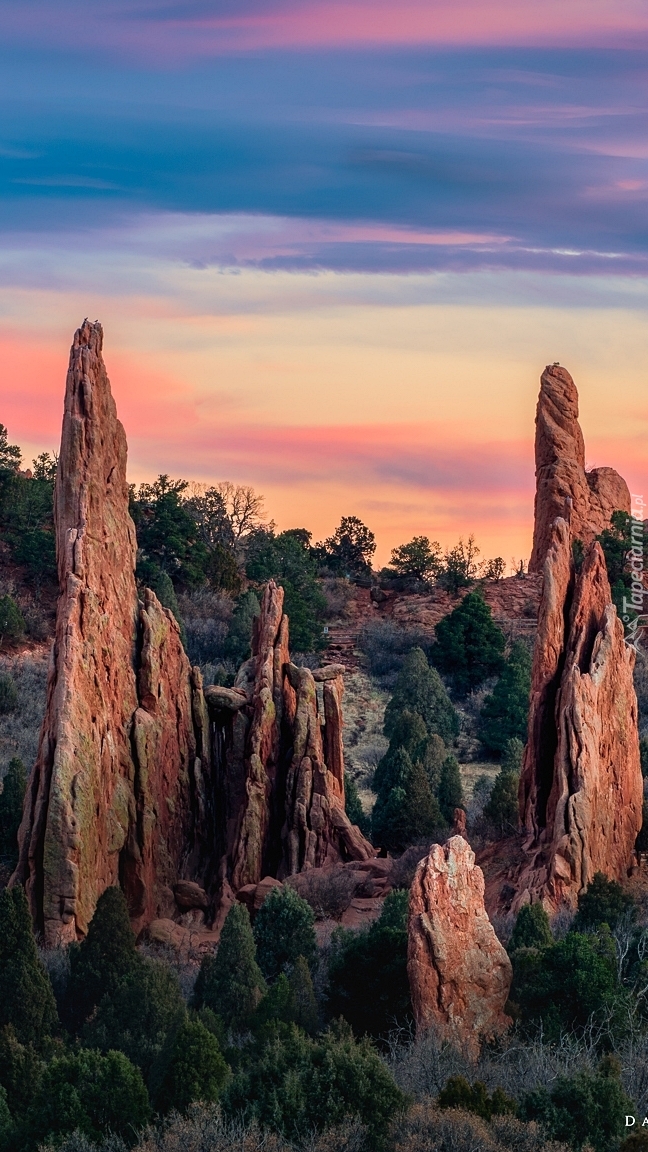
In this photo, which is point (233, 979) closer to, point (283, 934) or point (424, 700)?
point (283, 934)

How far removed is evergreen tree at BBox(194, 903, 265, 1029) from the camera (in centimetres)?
3625

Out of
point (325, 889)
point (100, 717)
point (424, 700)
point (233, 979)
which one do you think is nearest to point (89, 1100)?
point (233, 979)

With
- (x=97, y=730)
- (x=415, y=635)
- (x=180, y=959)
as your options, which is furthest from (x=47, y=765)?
(x=415, y=635)

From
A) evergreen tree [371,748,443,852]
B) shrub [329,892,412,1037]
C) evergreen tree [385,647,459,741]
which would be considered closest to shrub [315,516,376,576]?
evergreen tree [385,647,459,741]

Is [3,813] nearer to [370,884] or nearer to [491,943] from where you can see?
[370,884]

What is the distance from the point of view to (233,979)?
120 ft

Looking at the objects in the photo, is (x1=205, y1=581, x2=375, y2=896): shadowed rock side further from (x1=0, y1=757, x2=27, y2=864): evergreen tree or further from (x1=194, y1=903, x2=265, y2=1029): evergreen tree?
(x1=194, y1=903, x2=265, y2=1029): evergreen tree

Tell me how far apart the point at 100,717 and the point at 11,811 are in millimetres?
6575

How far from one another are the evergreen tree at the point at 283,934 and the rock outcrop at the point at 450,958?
6.19 m

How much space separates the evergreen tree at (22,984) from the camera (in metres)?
34.8

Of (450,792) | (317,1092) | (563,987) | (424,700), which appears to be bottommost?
(317,1092)

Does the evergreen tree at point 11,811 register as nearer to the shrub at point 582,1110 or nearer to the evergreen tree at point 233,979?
the evergreen tree at point 233,979

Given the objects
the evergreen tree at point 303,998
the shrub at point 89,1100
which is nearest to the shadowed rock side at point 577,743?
the evergreen tree at point 303,998

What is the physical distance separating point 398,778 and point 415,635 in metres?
25.4
